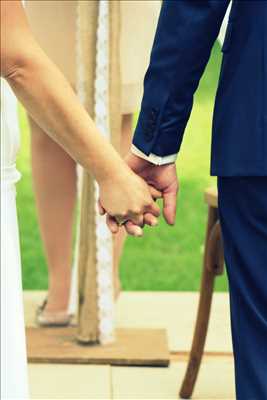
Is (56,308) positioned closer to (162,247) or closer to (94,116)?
(94,116)

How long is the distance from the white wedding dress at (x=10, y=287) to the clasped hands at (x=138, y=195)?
291 millimetres

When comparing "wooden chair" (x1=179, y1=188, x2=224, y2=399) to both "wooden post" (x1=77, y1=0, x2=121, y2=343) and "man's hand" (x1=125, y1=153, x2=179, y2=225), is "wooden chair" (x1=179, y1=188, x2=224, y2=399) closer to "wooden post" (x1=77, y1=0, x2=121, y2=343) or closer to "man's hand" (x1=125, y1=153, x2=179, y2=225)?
"wooden post" (x1=77, y1=0, x2=121, y2=343)

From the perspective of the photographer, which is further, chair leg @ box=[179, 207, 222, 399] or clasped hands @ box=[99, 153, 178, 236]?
chair leg @ box=[179, 207, 222, 399]

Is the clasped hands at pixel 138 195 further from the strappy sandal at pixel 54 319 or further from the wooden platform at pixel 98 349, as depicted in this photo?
the strappy sandal at pixel 54 319

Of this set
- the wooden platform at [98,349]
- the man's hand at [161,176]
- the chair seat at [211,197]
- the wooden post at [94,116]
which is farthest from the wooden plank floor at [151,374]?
the man's hand at [161,176]

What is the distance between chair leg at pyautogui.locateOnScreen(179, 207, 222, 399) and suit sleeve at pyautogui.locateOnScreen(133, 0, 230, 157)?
1129 millimetres

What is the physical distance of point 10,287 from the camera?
1964 mm

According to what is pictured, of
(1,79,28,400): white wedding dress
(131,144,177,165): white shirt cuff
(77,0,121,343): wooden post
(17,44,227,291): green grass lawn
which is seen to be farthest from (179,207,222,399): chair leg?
(17,44,227,291): green grass lawn

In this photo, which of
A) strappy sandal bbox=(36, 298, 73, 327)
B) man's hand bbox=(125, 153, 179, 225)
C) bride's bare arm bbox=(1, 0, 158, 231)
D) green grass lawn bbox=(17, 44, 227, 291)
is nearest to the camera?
bride's bare arm bbox=(1, 0, 158, 231)

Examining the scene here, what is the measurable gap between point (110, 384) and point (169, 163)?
140cm

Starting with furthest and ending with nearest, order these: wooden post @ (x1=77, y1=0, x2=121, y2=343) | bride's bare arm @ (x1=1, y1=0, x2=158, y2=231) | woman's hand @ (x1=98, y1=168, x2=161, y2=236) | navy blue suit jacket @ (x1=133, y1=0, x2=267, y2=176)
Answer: wooden post @ (x1=77, y1=0, x2=121, y2=343), woman's hand @ (x1=98, y1=168, x2=161, y2=236), navy blue suit jacket @ (x1=133, y1=0, x2=267, y2=176), bride's bare arm @ (x1=1, y1=0, x2=158, y2=231)

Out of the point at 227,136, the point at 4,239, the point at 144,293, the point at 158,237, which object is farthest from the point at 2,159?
the point at 158,237

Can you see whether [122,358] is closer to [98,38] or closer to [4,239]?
[98,38]

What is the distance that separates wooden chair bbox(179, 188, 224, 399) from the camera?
3.32m
